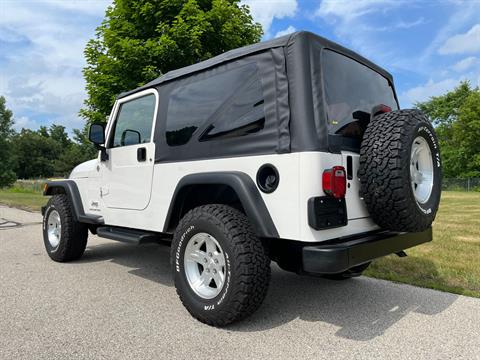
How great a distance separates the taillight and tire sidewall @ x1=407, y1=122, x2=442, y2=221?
0.50 m

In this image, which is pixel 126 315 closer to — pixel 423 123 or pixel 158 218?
pixel 158 218

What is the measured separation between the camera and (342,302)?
12.0 ft

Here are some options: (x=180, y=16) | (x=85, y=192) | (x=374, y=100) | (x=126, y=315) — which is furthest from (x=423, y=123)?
(x=180, y=16)

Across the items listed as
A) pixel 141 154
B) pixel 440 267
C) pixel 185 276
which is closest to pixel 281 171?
pixel 185 276

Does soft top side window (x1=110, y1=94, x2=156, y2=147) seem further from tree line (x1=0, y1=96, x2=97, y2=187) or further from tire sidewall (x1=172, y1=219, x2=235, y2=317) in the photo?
tree line (x1=0, y1=96, x2=97, y2=187)

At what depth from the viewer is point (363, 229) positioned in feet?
10.1

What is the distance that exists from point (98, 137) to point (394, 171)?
11.1 ft

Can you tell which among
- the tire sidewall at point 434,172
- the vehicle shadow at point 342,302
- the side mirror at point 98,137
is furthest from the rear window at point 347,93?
the side mirror at point 98,137

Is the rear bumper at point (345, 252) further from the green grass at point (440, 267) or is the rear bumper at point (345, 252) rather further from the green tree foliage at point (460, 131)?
the green tree foliage at point (460, 131)

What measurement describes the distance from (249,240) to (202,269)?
66 cm

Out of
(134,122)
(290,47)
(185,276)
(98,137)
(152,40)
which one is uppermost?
(152,40)

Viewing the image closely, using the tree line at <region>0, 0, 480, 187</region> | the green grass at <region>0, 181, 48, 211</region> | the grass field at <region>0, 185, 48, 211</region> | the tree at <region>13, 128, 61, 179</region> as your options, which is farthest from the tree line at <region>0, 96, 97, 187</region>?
the tree line at <region>0, 0, 480, 187</region>

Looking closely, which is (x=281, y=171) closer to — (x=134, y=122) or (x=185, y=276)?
(x=185, y=276)

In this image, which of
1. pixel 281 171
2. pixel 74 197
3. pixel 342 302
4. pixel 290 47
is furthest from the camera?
pixel 74 197
